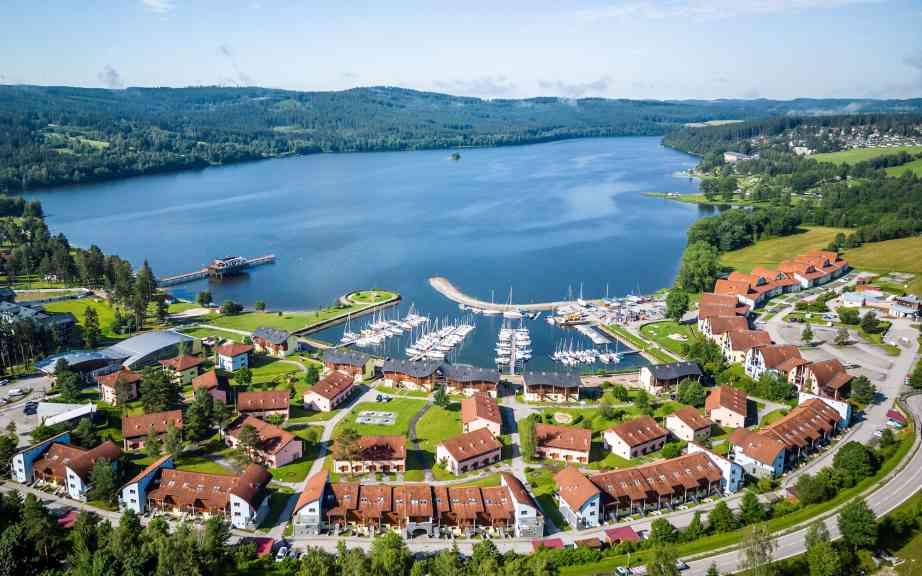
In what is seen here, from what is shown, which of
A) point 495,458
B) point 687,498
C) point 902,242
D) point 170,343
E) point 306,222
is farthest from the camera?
point 306,222

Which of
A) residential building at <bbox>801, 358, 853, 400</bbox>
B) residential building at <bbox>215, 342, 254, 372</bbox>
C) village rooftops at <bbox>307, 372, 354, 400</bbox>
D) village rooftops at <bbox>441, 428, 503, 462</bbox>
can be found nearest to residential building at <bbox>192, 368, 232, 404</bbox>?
residential building at <bbox>215, 342, 254, 372</bbox>

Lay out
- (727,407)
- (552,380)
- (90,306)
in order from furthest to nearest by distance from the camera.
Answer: (90,306)
(552,380)
(727,407)

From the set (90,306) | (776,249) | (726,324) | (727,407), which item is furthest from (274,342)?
(776,249)

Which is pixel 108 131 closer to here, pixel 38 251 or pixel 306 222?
pixel 306 222

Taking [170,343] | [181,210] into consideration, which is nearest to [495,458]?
[170,343]

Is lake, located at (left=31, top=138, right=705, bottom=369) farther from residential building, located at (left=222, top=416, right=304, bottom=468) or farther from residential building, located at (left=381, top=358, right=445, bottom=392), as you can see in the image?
residential building, located at (left=222, top=416, right=304, bottom=468)

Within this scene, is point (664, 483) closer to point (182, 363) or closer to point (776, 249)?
point (182, 363)

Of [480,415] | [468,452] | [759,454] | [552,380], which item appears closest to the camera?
[759,454]
